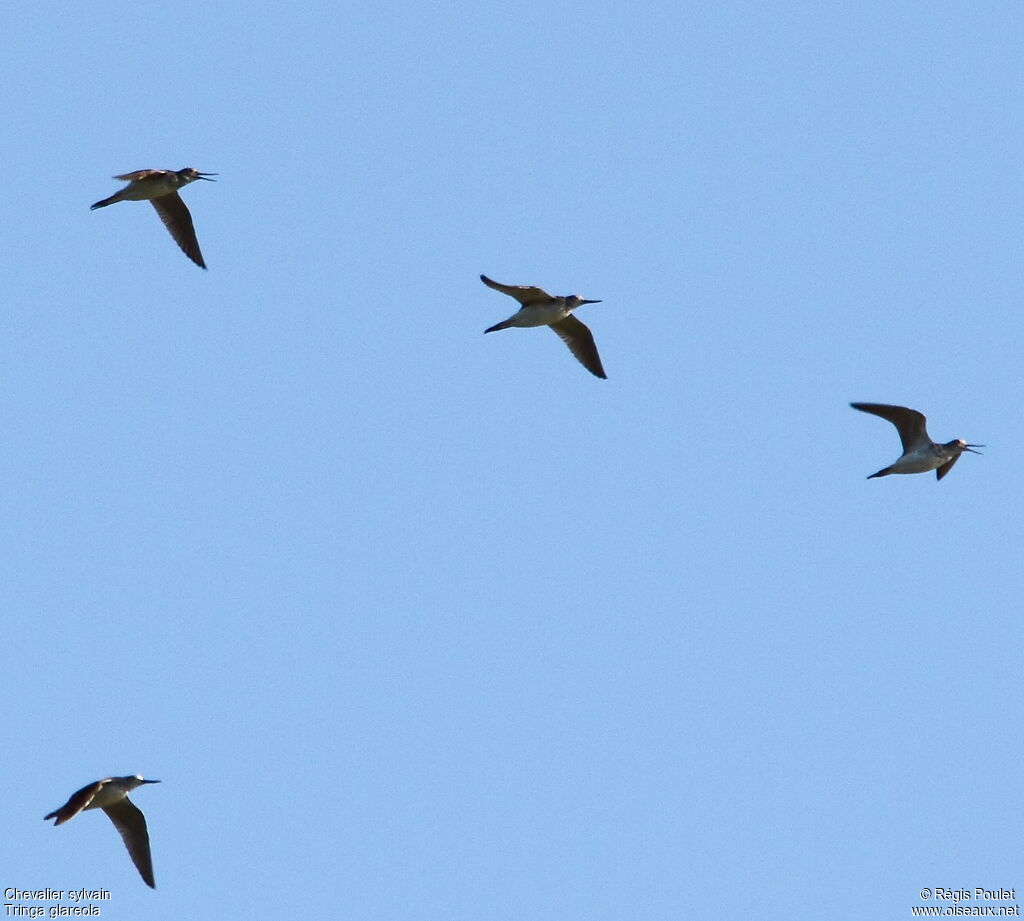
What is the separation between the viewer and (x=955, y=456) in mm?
24500

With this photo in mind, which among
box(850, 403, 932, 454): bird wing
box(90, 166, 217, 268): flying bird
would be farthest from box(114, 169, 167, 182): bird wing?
box(850, 403, 932, 454): bird wing

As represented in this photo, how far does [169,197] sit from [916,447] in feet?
34.8

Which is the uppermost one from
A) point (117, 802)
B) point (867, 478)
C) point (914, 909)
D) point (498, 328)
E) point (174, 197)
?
point (174, 197)

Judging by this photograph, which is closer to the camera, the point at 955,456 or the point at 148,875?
the point at 148,875

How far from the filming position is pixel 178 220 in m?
27.0

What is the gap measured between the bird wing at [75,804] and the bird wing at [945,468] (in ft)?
35.5

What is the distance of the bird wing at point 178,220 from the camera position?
Answer: 26938 millimetres

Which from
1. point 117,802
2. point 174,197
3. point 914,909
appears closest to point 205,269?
point 174,197

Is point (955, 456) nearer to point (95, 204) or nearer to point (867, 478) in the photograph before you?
point (867, 478)

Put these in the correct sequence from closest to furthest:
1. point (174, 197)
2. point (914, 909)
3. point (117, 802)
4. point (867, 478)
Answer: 1. point (914, 909)
2. point (117, 802)
3. point (867, 478)
4. point (174, 197)

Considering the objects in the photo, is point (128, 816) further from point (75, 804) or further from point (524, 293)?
point (524, 293)

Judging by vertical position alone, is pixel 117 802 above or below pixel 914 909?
above

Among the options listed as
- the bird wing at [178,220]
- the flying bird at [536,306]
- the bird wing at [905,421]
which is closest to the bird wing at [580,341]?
the flying bird at [536,306]

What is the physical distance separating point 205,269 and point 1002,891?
13.3 m
